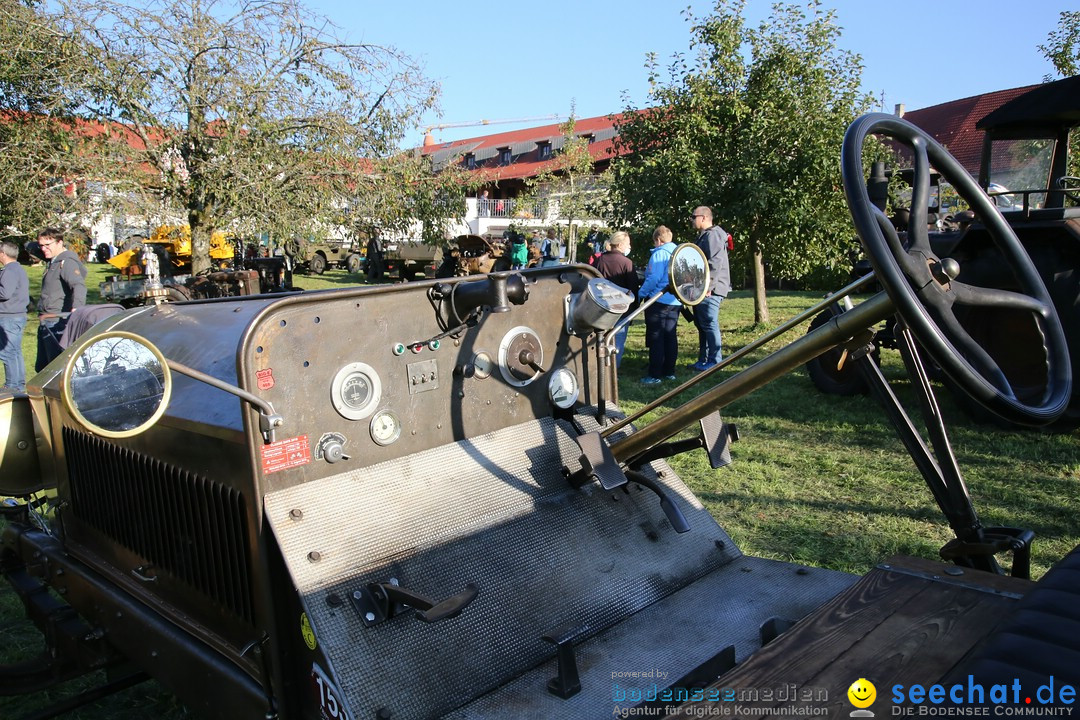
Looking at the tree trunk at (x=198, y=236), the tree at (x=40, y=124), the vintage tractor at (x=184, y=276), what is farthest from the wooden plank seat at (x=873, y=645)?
the tree at (x=40, y=124)

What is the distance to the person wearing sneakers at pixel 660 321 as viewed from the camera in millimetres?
8266

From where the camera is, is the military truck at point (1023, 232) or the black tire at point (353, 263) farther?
the black tire at point (353, 263)

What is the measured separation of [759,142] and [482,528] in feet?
29.1

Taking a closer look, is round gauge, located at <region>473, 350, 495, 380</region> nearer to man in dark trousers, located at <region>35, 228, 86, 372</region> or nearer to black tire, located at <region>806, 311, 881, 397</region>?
black tire, located at <region>806, 311, 881, 397</region>

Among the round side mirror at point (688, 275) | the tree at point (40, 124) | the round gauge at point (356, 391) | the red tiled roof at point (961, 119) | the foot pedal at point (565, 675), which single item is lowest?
the foot pedal at point (565, 675)

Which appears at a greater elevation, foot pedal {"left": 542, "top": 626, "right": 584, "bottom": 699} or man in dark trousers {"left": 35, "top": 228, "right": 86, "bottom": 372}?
man in dark trousers {"left": 35, "top": 228, "right": 86, "bottom": 372}

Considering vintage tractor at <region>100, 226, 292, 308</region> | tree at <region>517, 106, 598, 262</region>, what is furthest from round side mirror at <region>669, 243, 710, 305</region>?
tree at <region>517, 106, 598, 262</region>

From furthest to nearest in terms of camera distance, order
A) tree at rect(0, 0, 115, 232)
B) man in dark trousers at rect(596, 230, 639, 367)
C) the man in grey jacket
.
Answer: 1. tree at rect(0, 0, 115, 232)
2. man in dark trousers at rect(596, 230, 639, 367)
3. the man in grey jacket

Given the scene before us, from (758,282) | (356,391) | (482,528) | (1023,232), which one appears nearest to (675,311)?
(1023,232)

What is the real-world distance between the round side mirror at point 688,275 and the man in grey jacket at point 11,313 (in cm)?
832

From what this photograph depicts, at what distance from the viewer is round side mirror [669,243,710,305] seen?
280 cm

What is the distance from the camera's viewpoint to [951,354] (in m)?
1.68

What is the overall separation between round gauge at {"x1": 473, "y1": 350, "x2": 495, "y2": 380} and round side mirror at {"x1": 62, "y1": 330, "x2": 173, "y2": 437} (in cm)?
99

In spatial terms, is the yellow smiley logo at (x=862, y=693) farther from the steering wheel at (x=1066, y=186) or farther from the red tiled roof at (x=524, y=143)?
the red tiled roof at (x=524, y=143)
